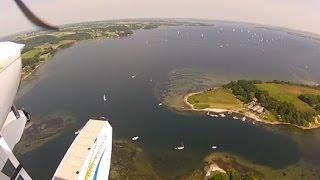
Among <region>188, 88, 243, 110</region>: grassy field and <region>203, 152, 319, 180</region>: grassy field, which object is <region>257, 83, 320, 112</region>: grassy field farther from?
<region>203, 152, 319, 180</region>: grassy field

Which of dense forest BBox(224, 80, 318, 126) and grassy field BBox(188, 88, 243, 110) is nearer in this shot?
dense forest BBox(224, 80, 318, 126)

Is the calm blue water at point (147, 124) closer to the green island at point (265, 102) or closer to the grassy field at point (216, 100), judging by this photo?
the green island at point (265, 102)

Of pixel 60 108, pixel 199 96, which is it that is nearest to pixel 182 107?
pixel 199 96

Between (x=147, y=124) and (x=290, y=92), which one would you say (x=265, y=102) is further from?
(x=147, y=124)

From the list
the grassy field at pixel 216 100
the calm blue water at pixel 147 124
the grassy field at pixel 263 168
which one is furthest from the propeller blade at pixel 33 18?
the grassy field at pixel 216 100

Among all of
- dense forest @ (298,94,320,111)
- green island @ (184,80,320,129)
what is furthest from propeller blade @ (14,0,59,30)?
dense forest @ (298,94,320,111)

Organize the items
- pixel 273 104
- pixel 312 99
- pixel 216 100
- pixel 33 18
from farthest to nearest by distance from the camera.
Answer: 1. pixel 312 99
2. pixel 216 100
3. pixel 273 104
4. pixel 33 18

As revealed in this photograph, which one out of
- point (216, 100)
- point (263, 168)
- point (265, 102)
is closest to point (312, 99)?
point (265, 102)
